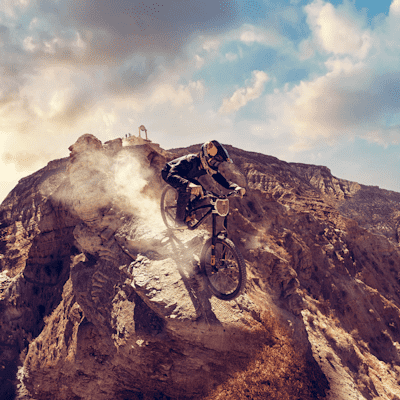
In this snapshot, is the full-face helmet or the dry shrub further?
the full-face helmet

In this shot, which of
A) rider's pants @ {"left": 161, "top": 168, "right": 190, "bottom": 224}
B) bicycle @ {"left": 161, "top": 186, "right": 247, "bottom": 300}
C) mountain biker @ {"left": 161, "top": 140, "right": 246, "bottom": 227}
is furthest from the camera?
rider's pants @ {"left": 161, "top": 168, "right": 190, "bottom": 224}

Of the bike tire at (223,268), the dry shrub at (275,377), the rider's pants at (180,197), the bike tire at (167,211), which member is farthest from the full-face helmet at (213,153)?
the dry shrub at (275,377)

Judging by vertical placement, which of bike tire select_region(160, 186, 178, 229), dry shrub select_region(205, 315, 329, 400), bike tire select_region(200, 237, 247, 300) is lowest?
dry shrub select_region(205, 315, 329, 400)

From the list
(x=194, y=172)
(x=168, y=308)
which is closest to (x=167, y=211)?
(x=194, y=172)

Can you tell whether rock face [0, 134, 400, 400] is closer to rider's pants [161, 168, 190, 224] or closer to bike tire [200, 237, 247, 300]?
bike tire [200, 237, 247, 300]

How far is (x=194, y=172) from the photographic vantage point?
7758mm

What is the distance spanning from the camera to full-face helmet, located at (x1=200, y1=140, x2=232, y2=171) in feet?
23.0

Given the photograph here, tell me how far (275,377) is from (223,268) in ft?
9.79

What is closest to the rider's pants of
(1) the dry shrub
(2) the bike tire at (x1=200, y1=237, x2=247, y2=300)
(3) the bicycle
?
(3) the bicycle

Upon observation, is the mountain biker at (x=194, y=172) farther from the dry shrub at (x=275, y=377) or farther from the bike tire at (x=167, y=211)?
the dry shrub at (x=275, y=377)

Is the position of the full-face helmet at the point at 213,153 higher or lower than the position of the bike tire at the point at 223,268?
higher

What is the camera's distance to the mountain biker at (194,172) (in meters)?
6.98

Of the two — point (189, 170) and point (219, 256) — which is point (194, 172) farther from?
point (219, 256)

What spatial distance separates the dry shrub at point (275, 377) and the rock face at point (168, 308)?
29 mm
